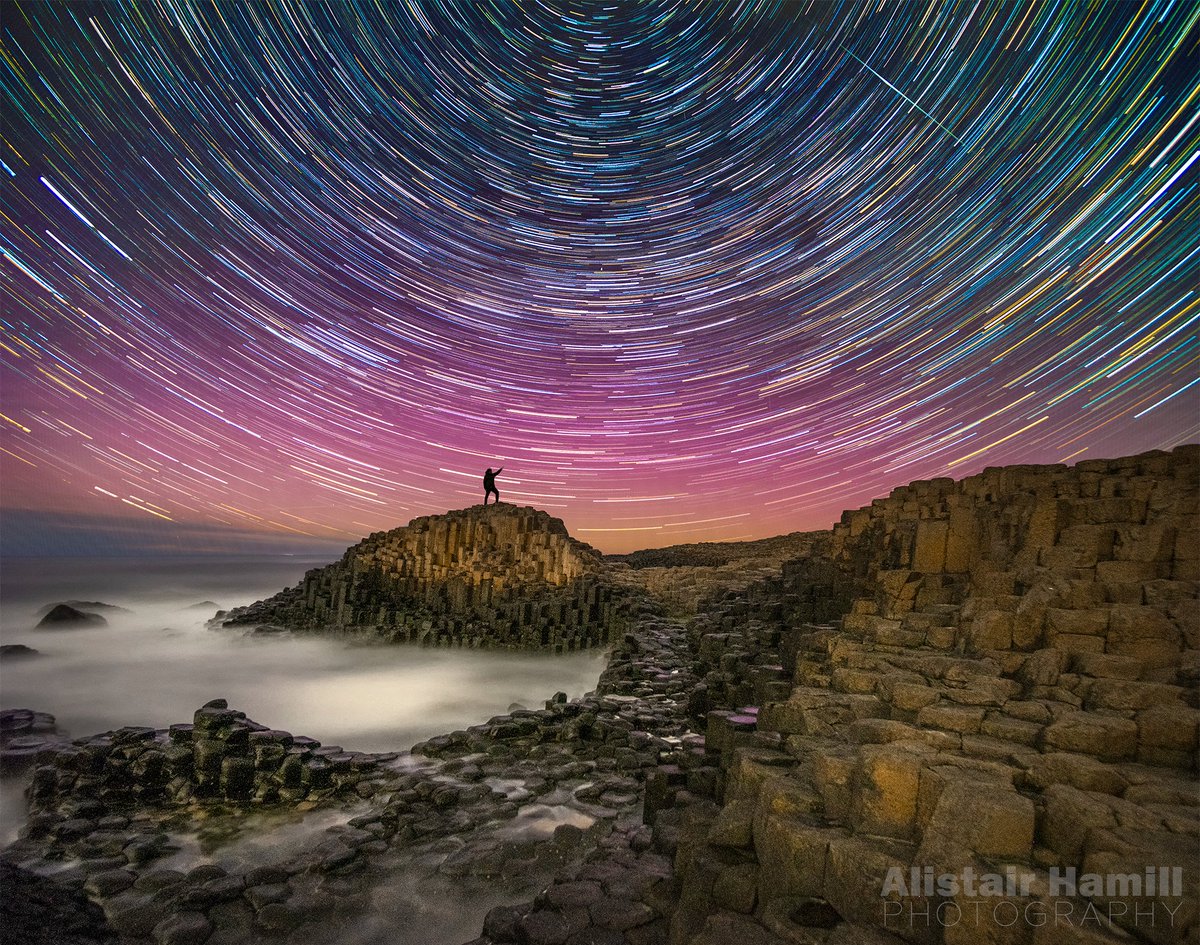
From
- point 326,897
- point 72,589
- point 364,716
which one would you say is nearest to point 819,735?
point 326,897

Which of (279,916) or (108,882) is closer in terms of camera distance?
(279,916)

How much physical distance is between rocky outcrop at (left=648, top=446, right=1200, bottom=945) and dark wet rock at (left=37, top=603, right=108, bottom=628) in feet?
128

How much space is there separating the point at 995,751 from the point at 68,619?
4320 cm

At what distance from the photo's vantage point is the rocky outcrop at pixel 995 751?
3463 mm

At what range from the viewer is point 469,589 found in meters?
27.0

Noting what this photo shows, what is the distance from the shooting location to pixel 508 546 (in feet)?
89.6

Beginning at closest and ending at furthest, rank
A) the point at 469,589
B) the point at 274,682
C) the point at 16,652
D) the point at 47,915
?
the point at 47,915 < the point at 274,682 < the point at 16,652 < the point at 469,589

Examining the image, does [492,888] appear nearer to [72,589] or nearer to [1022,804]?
[1022,804]

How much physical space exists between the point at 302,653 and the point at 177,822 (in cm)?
1786

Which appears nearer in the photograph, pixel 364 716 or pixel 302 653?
pixel 364 716

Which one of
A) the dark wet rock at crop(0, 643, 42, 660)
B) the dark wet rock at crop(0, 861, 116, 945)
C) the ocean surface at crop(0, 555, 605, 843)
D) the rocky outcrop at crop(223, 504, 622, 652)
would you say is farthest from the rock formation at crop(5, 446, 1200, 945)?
the dark wet rock at crop(0, 643, 42, 660)

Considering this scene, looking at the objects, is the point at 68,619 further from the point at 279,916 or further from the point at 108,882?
the point at 279,916

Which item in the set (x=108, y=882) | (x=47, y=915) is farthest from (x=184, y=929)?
(x=108, y=882)

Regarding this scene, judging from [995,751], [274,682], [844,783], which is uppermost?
[995,751]
